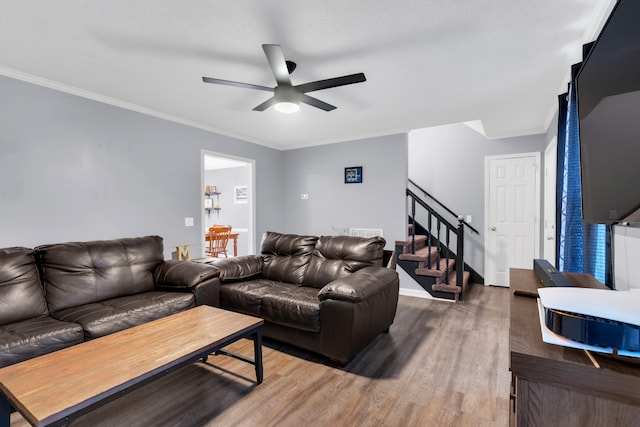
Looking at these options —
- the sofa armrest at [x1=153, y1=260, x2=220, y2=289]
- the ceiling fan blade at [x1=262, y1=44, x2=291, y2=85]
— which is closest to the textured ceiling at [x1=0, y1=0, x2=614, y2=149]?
the ceiling fan blade at [x1=262, y1=44, x2=291, y2=85]

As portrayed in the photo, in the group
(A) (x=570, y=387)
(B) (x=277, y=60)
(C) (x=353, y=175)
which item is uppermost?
(B) (x=277, y=60)

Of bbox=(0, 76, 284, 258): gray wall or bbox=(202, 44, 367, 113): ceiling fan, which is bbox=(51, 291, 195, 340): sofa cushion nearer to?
bbox=(0, 76, 284, 258): gray wall

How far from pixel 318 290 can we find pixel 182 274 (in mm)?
1292

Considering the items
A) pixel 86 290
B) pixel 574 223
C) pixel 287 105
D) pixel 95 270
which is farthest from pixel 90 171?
pixel 574 223

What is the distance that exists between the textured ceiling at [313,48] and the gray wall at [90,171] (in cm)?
23

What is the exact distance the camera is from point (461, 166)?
4.94m

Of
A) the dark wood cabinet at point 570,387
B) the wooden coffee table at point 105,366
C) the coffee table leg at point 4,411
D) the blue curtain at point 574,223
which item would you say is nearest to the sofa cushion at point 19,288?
the wooden coffee table at point 105,366

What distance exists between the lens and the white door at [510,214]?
4375mm

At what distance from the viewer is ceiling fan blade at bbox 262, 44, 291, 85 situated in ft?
6.07

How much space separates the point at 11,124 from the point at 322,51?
2.75m

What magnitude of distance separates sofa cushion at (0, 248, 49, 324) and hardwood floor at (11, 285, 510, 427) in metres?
0.76

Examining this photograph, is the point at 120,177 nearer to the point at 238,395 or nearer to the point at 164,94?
the point at 164,94

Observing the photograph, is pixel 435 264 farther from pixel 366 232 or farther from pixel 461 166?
pixel 461 166

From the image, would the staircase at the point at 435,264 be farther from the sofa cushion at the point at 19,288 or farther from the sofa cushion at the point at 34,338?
the sofa cushion at the point at 19,288
